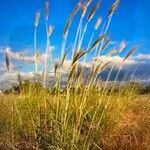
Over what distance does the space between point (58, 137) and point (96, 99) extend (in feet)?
5.35

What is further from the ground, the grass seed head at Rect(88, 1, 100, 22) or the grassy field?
the grass seed head at Rect(88, 1, 100, 22)

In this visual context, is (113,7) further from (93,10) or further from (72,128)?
(72,128)

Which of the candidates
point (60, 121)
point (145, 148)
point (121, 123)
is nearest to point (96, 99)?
point (121, 123)

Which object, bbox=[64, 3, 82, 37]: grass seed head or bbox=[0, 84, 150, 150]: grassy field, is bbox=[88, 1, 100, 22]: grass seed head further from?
bbox=[0, 84, 150, 150]: grassy field

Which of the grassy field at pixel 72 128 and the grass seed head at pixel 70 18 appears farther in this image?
the grassy field at pixel 72 128

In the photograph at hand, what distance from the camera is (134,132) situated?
20.7ft

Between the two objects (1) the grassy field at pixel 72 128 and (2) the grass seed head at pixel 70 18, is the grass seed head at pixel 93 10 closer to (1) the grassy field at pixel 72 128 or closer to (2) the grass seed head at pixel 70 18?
(2) the grass seed head at pixel 70 18

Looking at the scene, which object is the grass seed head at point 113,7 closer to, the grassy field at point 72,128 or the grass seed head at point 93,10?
the grass seed head at point 93,10

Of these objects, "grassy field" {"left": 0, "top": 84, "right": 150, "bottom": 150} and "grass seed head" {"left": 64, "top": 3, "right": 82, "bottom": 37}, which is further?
"grassy field" {"left": 0, "top": 84, "right": 150, "bottom": 150}

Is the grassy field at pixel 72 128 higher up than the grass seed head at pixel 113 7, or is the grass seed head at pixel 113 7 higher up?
the grass seed head at pixel 113 7

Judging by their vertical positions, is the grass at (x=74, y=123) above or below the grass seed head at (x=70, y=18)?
below

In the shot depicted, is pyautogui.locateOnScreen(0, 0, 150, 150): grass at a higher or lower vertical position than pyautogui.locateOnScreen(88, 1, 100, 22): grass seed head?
lower

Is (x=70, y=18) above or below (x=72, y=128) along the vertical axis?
above

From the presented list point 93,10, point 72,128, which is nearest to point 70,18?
point 93,10
